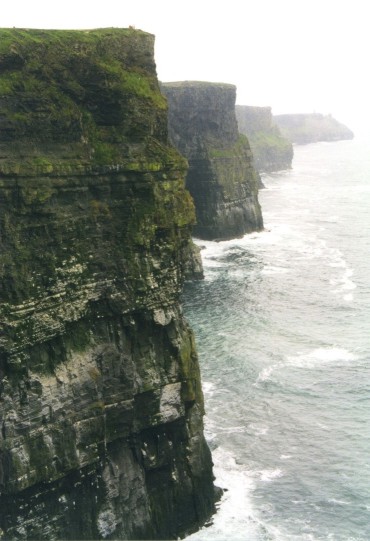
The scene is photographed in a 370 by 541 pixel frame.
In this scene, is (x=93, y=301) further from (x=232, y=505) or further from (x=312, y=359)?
(x=312, y=359)

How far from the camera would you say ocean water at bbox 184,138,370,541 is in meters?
34.3

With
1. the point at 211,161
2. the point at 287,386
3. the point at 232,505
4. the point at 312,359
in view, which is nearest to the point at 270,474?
the point at 232,505

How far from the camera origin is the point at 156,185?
2992 cm

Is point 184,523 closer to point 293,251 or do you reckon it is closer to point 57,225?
point 57,225

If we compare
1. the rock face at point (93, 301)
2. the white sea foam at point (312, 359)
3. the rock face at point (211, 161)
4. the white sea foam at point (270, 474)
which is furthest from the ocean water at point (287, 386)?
the rock face at point (211, 161)

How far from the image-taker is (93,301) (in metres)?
28.2

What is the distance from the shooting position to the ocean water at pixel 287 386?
34.3 meters

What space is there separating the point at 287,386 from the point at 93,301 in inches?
968

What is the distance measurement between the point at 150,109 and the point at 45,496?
726 inches

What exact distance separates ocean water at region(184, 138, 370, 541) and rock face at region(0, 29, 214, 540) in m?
5.55

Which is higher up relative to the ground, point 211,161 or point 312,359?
point 211,161

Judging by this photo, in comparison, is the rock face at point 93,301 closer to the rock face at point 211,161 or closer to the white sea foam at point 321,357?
the white sea foam at point 321,357

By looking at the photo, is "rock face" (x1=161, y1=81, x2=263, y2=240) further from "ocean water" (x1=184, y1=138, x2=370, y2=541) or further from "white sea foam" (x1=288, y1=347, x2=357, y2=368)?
"white sea foam" (x1=288, y1=347, x2=357, y2=368)

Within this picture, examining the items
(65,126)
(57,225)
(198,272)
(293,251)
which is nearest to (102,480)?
(57,225)
